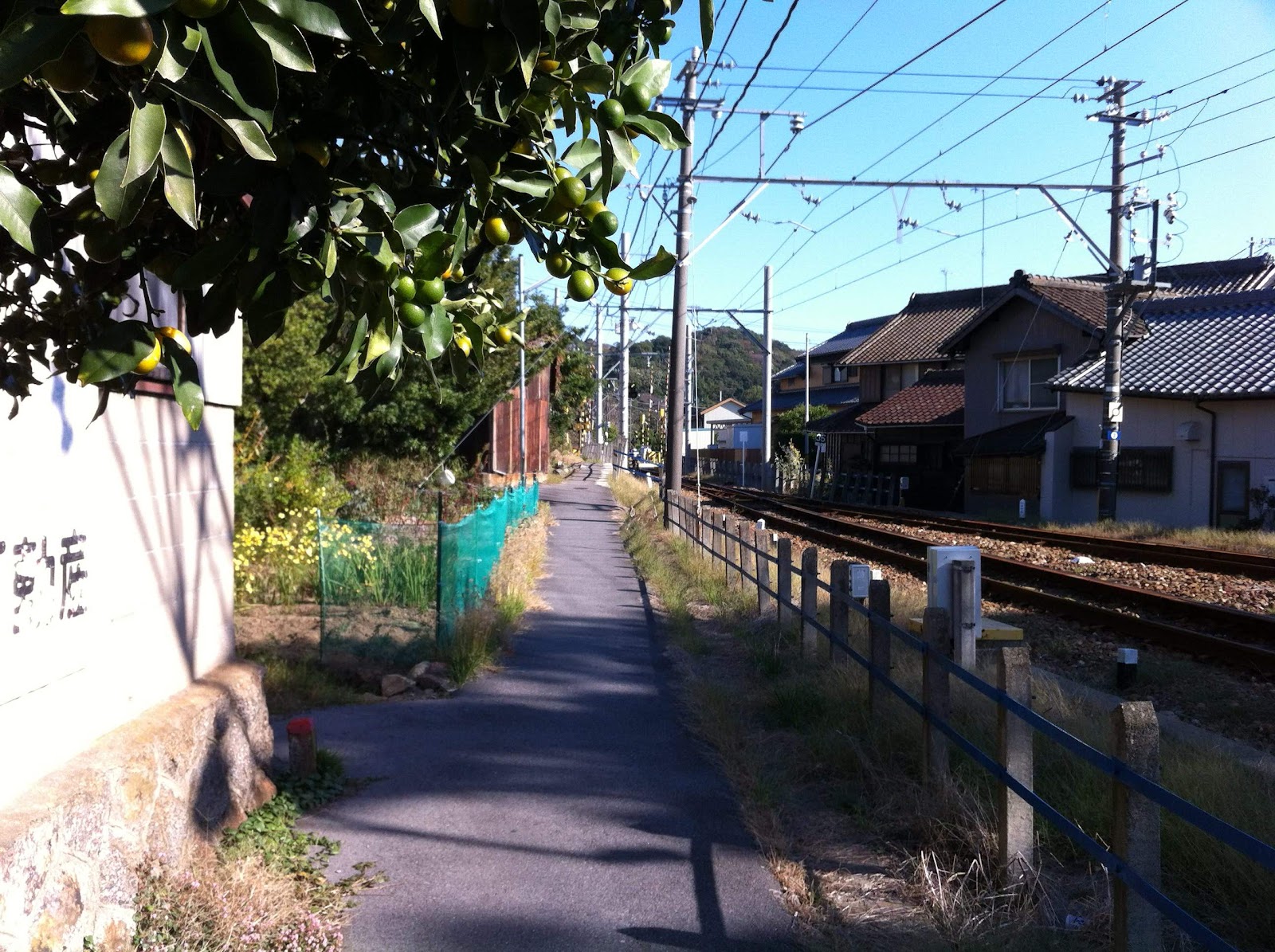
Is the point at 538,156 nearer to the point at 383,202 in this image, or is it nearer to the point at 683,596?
the point at 383,202

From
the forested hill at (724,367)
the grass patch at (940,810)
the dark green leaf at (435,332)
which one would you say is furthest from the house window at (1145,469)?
the forested hill at (724,367)

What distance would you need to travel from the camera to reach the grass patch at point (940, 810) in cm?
407

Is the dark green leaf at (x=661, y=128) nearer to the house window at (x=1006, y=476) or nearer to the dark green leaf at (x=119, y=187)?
the dark green leaf at (x=119, y=187)

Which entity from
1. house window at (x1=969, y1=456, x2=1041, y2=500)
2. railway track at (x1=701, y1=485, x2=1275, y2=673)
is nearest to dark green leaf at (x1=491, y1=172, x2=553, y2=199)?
railway track at (x1=701, y1=485, x2=1275, y2=673)

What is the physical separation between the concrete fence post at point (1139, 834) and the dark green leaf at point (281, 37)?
2.98m

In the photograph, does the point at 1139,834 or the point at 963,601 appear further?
the point at 963,601

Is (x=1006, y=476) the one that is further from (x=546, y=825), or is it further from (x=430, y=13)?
(x=430, y=13)

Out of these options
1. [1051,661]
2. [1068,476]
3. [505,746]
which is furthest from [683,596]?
[1068,476]

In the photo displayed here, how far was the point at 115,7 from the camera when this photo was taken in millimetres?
1480

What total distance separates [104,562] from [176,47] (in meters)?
A: 3.36

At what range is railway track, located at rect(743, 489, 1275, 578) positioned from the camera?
15.9 meters

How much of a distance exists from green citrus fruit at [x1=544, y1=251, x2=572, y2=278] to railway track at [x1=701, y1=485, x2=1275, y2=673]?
8.63 metres

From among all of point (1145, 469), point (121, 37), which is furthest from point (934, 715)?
point (1145, 469)

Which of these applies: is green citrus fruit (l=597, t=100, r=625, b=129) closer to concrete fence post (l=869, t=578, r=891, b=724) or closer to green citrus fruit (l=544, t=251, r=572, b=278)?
green citrus fruit (l=544, t=251, r=572, b=278)
